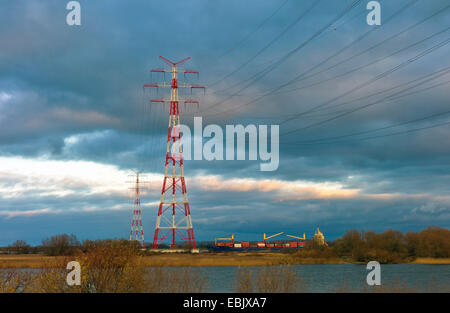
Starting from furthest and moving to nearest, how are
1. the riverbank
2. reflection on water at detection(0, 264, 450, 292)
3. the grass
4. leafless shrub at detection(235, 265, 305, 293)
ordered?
the grass
the riverbank
reflection on water at detection(0, 264, 450, 292)
leafless shrub at detection(235, 265, 305, 293)

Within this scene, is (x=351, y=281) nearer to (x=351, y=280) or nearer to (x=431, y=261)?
(x=351, y=280)

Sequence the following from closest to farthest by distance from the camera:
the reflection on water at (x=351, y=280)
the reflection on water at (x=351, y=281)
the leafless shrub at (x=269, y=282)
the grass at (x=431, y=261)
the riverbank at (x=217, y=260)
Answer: the leafless shrub at (x=269, y=282) < the reflection on water at (x=351, y=281) < the reflection on water at (x=351, y=280) < the riverbank at (x=217, y=260) < the grass at (x=431, y=261)

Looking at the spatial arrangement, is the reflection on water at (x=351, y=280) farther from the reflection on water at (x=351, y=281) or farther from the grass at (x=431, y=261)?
the grass at (x=431, y=261)

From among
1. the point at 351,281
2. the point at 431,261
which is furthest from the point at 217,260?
the point at 431,261

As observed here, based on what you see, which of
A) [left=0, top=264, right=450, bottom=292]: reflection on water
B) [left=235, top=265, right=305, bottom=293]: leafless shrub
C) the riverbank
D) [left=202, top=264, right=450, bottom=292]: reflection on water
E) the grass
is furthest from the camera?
the grass

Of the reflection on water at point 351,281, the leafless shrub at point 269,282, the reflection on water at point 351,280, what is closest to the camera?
the leafless shrub at point 269,282

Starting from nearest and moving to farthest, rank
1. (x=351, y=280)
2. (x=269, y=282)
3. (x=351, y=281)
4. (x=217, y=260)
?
(x=269, y=282)
(x=351, y=281)
(x=351, y=280)
(x=217, y=260)

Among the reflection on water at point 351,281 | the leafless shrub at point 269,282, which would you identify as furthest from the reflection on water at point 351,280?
the leafless shrub at point 269,282

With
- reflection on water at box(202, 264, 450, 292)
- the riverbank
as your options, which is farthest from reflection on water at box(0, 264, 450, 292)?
the riverbank

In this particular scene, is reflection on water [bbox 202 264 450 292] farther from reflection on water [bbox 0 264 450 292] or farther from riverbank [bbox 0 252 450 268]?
riverbank [bbox 0 252 450 268]

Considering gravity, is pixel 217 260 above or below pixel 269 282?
below
